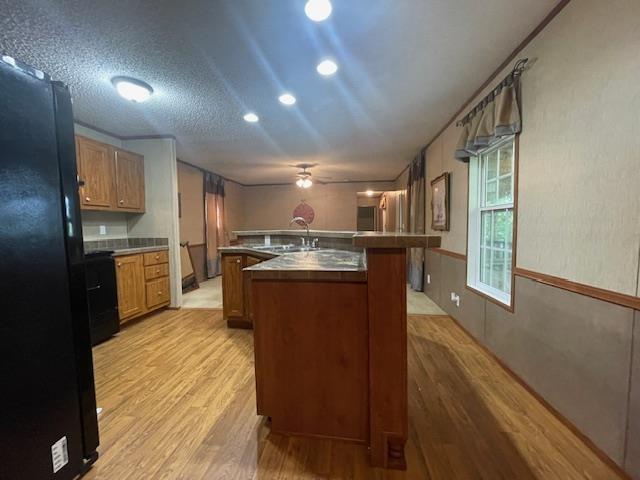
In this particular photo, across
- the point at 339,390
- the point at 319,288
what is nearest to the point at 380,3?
the point at 319,288

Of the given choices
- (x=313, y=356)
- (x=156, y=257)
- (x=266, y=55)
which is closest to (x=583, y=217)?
(x=313, y=356)

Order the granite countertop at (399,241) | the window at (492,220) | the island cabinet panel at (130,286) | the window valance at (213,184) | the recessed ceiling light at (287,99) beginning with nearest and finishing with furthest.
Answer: the granite countertop at (399,241), the window at (492,220), the recessed ceiling light at (287,99), the island cabinet panel at (130,286), the window valance at (213,184)

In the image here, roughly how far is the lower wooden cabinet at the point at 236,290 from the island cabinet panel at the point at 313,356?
1.66 meters

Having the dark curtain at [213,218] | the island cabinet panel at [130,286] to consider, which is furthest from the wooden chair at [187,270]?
the island cabinet panel at [130,286]

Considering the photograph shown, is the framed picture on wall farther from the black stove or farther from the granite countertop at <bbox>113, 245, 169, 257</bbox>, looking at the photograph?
the black stove

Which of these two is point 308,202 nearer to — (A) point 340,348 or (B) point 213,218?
(B) point 213,218

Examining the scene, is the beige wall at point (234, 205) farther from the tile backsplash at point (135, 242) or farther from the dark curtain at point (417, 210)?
the dark curtain at point (417, 210)

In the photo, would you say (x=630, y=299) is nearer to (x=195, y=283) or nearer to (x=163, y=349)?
(x=163, y=349)

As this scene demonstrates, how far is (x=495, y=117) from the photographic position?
7.18 feet

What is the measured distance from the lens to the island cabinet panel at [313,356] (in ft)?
4.77

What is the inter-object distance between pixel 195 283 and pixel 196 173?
7.51 ft

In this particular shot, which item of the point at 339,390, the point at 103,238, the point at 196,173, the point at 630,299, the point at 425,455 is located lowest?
the point at 425,455

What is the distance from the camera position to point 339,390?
1.49m

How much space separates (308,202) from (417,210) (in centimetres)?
390
